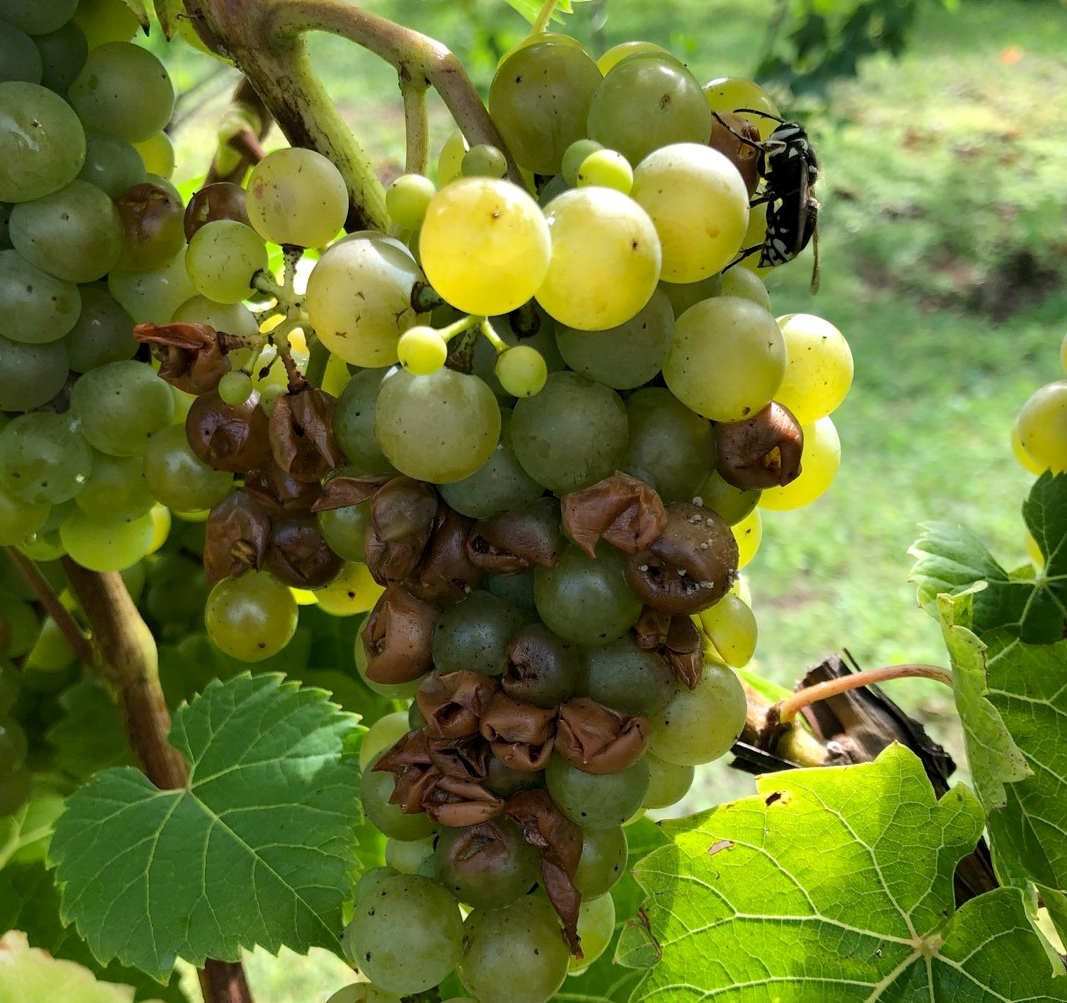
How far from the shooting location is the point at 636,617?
0.40 meters

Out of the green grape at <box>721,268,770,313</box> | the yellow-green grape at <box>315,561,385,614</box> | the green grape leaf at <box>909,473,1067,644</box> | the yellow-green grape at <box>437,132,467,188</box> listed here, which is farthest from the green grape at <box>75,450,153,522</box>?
the green grape leaf at <box>909,473,1067,644</box>

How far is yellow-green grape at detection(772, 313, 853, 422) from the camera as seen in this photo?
1.59 ft

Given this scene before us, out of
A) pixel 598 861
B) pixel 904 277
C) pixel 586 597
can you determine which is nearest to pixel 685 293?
pixel 586 597

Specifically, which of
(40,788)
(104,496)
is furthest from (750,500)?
(40,788)

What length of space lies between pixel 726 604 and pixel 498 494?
142 millimetres

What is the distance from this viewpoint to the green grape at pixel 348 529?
44cm

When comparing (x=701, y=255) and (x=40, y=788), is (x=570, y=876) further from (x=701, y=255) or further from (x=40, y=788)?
(x=40, y=788)

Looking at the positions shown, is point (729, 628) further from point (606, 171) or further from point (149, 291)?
point (149, 291)

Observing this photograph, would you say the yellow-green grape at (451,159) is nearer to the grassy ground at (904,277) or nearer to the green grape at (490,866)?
the green grape at (490,866)

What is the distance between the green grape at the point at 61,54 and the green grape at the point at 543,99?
232 mm

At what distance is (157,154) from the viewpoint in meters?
0.61

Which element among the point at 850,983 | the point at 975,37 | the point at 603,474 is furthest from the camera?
the point at 975,37

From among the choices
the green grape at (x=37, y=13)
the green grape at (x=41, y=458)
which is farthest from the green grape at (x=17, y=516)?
the green grape at (x=37, y=13)

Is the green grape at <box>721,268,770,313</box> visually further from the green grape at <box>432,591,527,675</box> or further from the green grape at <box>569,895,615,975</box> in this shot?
the green grape at <box>569,895,615,975</box>
